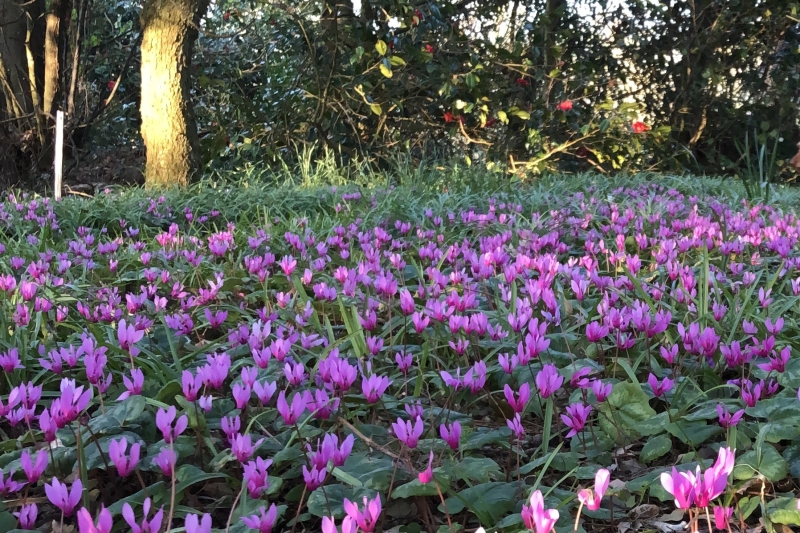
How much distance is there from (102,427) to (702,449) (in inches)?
40.5

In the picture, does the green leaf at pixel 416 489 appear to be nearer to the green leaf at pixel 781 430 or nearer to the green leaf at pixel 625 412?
the green leaf at pixel 625 412

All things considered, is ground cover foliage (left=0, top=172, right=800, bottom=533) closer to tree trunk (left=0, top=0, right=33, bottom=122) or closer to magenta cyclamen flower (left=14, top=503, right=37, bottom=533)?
magenta cyclamen flower (left=14, top=503, right=37, bottom=533)

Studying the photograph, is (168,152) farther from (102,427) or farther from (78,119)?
(102,427)

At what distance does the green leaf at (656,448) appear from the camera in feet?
3.53

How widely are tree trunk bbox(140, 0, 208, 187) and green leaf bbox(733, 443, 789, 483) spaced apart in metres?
5.28

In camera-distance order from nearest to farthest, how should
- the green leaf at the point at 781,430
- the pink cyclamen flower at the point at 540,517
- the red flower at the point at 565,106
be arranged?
the pink cyclamen flower at the point at 540,517, the green leaf at the point at 781,430, the red flower at the point at 565,106

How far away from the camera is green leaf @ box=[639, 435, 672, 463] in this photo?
1076 mm

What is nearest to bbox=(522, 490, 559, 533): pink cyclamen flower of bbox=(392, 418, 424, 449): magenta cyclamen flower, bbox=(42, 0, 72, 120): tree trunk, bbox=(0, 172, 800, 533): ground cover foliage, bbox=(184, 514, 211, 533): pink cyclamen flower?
bbox=(0, 172, 800, 533): ground cover foliage

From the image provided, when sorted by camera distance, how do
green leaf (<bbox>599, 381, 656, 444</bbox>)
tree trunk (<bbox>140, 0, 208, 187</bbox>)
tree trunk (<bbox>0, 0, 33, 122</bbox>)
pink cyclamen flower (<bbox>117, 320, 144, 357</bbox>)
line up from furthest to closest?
tree trunk (<bbox>0, 0, 33, 122</bbox>) → tree trunk (<bbox>140, 0, 208, 187</bbox>) → pink cyclamen flower (<bbox>117, 320, 144, 357</bbox>) → green leaf (<bbox>599, 381, 656, 444</bbox>)

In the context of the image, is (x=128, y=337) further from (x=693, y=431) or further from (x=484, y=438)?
(x=693, y=431)

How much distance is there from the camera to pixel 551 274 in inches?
72.4

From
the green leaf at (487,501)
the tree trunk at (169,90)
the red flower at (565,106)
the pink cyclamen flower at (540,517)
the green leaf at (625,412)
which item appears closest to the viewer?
the pink cyclamen flower at (540,517)

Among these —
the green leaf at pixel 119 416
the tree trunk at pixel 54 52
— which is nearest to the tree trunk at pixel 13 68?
the tree trunk at pixel 54 52

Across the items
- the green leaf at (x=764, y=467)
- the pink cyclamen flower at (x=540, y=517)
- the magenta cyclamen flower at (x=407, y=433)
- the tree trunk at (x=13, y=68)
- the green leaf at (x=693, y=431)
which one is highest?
the tree trunk at (x=13, y=68)
